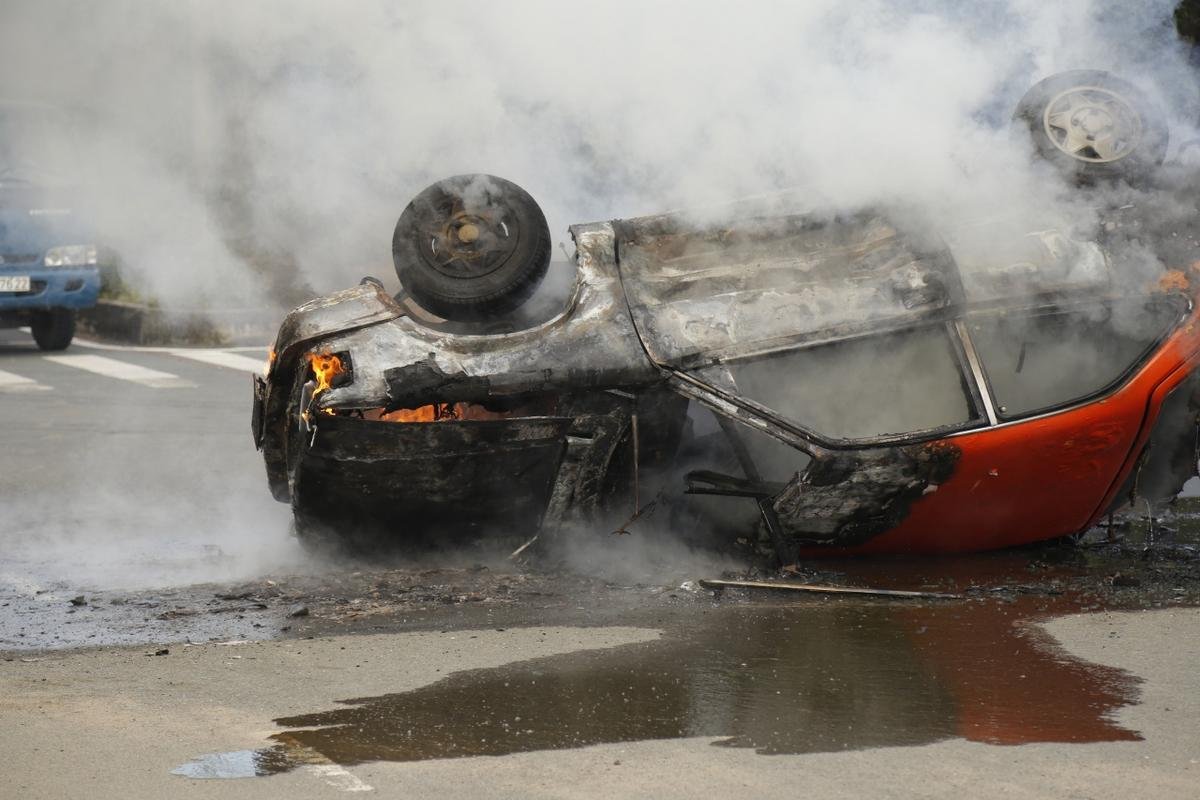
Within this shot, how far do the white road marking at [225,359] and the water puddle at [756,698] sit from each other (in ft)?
29.2

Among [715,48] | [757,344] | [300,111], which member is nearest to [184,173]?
[300,111]

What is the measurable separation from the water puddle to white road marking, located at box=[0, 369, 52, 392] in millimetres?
8359

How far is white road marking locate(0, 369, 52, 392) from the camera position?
1274 cm

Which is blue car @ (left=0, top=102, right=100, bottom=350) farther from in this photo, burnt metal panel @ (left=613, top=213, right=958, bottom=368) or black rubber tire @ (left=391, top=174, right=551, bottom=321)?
burnt metal panel @ (left=613, top=213, right=958, bottom=368)

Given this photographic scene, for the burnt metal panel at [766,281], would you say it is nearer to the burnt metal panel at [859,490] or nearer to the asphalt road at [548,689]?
the burnt metal panel at [859,490]

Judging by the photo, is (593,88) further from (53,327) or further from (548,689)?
(53,327)

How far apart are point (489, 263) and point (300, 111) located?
7.38 feet

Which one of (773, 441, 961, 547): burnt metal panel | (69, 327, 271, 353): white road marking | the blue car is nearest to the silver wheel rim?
(773, 441, 961, 547): burnt metal panel

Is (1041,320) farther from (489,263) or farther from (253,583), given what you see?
(253,583)

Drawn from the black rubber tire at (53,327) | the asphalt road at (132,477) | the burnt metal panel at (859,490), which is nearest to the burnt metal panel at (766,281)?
the burnt metal panel at (859,490)

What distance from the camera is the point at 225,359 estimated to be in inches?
583

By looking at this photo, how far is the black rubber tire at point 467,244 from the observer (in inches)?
262

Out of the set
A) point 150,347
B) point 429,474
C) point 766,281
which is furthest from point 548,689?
point 150,347

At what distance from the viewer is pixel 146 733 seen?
470 cm
